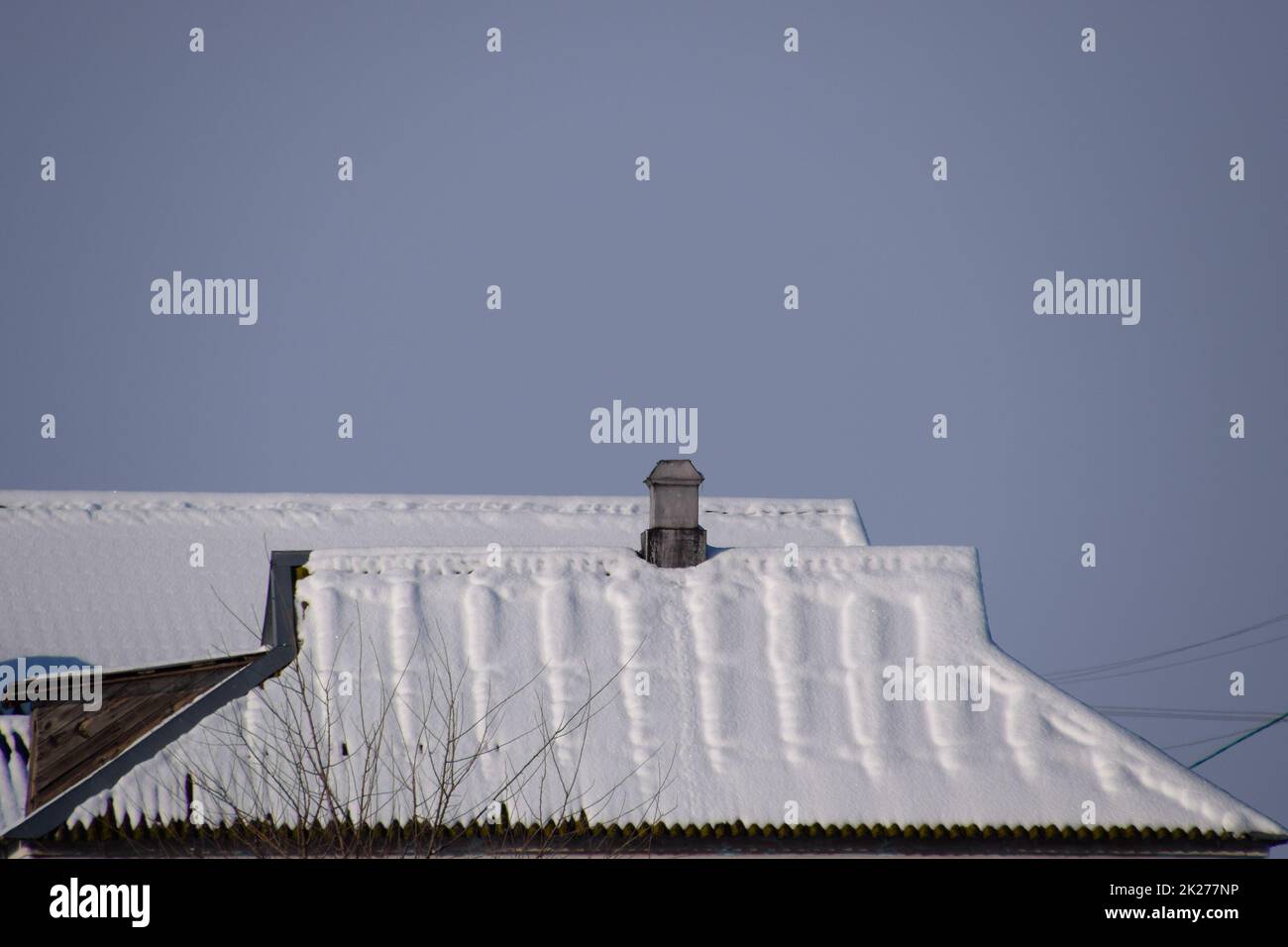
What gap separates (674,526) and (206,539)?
10668mm

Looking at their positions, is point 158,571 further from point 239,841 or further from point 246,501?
point 239,841

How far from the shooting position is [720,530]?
88.8 feet

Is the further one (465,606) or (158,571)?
(158,571)

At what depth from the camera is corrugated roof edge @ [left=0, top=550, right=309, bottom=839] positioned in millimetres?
15930

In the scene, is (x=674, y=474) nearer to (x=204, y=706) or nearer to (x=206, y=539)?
(x=204, y=706)

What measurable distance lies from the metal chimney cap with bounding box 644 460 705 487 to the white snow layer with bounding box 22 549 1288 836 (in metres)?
1.21

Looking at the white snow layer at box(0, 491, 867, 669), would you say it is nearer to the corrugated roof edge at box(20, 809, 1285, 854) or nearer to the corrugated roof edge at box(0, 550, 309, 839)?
the corrugated roof edge at box(0, 550, 309, 839)

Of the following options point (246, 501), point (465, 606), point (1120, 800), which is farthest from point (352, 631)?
point (246, 501)

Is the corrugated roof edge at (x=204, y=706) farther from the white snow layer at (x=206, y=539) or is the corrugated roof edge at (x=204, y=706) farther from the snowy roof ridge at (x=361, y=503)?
the snowy roof ridge at (x=361, y=503)

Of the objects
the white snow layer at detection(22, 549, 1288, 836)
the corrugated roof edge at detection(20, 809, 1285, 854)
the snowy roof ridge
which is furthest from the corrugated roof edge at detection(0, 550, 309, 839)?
the snowy roof ridge

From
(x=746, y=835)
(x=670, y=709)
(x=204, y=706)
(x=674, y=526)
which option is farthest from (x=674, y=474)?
(x=204, y=706)

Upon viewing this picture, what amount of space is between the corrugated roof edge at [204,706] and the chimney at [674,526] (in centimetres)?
421

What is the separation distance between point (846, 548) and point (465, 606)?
4.79 metres

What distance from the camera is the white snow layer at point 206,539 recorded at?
25531 millimetres
